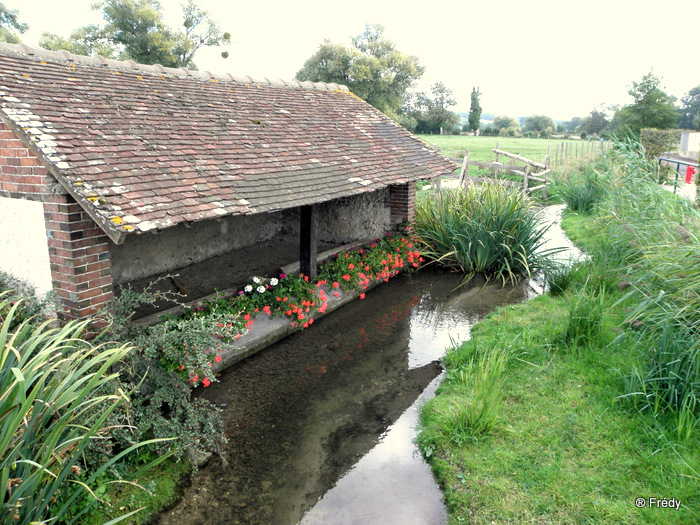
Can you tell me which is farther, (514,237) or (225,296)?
(514,237)

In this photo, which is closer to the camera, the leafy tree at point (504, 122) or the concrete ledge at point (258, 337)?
the concrete ledge at point (258, 337)

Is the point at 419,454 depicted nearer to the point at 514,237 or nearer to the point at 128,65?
the point at 514,237

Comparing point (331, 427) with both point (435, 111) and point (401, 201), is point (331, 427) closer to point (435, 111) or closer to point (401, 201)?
point (401, 201)

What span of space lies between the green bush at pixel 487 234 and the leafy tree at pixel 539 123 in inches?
2506

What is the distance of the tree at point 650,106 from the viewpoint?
23547 millimetres

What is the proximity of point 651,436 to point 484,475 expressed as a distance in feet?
4.89

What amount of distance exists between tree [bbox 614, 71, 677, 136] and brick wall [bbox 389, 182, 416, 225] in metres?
18.9

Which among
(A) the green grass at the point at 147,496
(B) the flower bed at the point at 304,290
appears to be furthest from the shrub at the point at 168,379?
(B) the flower bed at the point at 304,290

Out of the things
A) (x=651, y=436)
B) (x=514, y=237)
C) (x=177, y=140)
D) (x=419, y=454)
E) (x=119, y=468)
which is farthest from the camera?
(x=514, y=237)

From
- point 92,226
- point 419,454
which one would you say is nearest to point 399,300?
point 419,454

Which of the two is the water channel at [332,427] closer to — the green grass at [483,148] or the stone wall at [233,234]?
the stone wall at [233,234]

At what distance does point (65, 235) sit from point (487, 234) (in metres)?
7.20

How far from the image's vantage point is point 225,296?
6.12 metres

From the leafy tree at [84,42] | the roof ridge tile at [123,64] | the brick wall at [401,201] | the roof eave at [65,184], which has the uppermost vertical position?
the leafy tree at [84,42]
